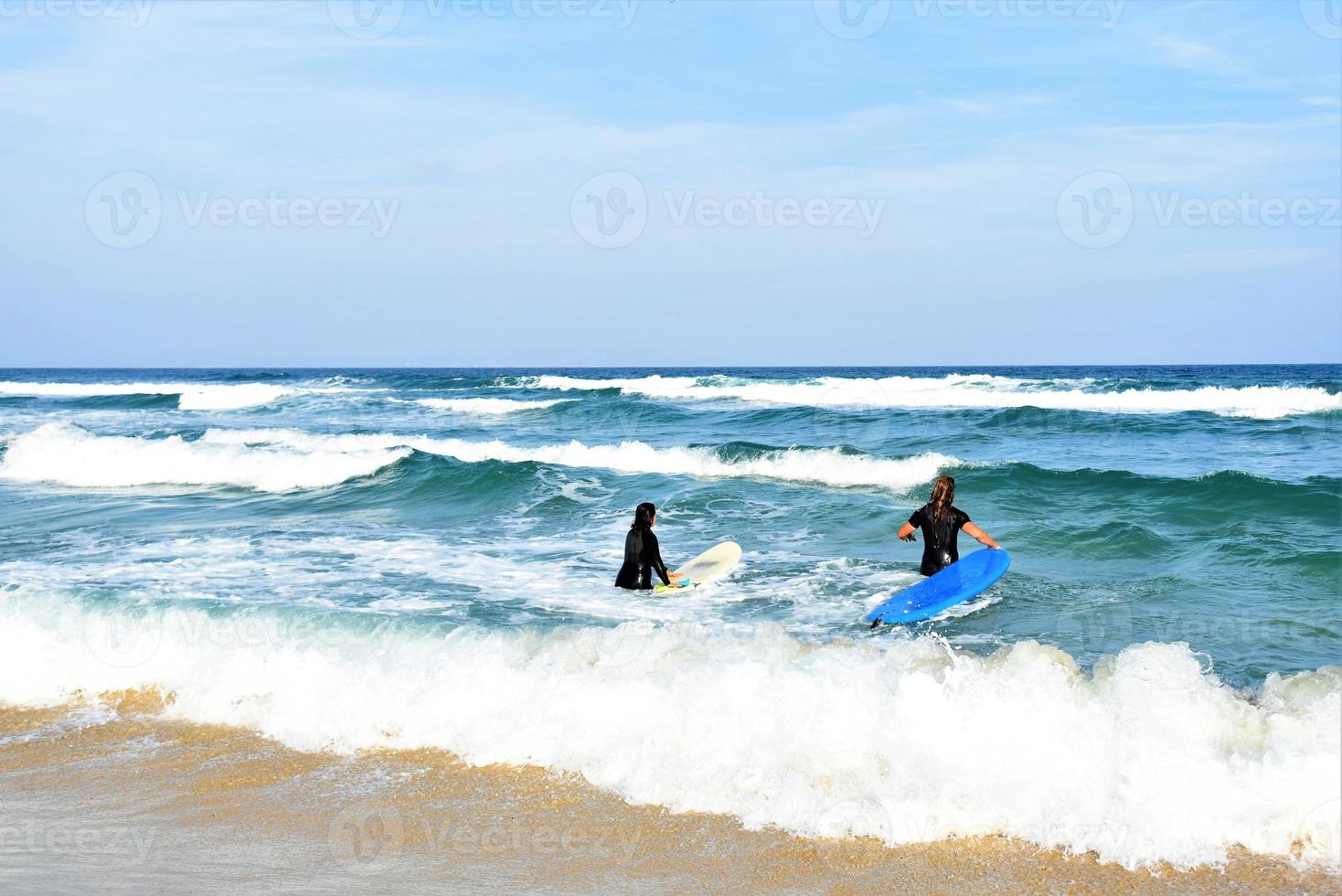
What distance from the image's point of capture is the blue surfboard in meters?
7.96

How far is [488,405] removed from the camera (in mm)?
39312

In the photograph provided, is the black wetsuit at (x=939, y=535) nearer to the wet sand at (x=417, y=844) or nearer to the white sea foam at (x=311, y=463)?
the wet sand at (x=417, y=844)

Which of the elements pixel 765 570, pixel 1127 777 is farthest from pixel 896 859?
pixel 765 570

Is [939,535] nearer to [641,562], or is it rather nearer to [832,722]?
[641,562]

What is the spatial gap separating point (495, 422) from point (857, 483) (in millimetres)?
18076

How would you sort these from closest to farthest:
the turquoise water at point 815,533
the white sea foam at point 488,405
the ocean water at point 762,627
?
the ocean water at point 762,627 < the turquoise water at point 815,533 < the white sea foam at point 488,405

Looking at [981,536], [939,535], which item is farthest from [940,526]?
[981,536]

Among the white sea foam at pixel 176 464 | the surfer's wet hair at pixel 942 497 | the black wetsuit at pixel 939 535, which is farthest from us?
the white sea foam at pixel 176 464

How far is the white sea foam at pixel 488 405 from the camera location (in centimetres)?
3741

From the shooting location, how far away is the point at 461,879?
4137mm

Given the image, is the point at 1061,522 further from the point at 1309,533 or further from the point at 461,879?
the point at 461,879

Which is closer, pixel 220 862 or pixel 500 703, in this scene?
pixel 220 862

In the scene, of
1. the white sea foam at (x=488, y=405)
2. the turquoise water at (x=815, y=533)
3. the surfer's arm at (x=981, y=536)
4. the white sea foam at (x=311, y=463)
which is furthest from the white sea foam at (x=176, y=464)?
the white sea foam at (x=488, y=405)

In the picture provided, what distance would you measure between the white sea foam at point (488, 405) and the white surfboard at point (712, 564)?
26.7 metres
